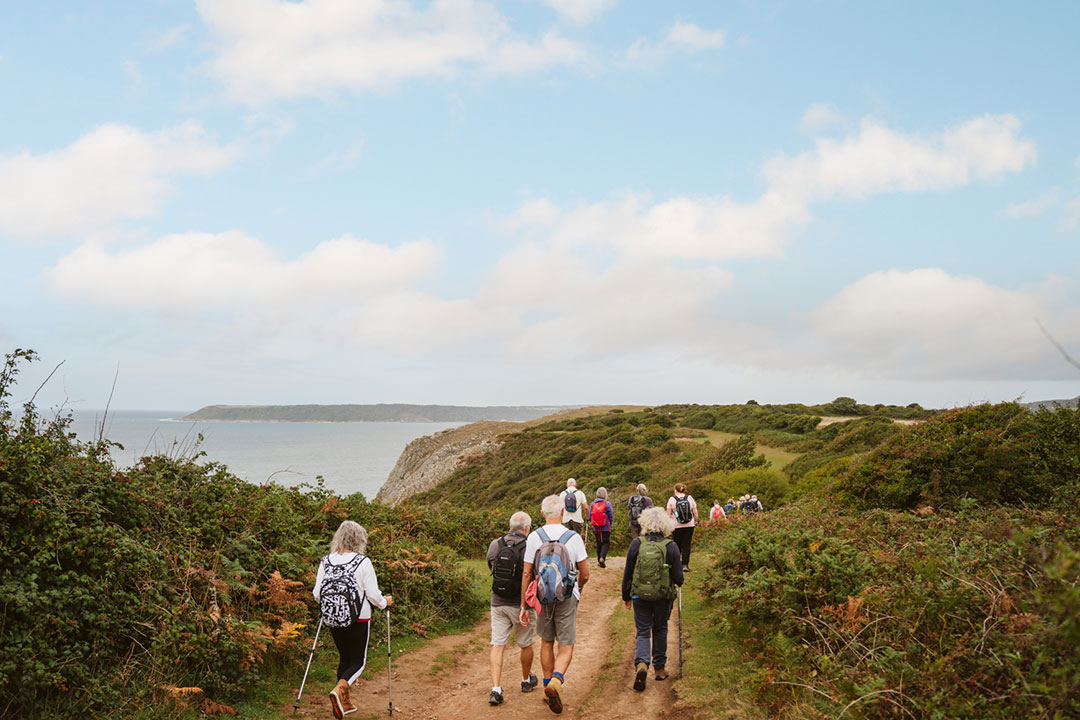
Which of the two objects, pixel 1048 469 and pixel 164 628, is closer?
pixel 164 628

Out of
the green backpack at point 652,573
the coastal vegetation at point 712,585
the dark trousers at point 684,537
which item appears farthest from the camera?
the dark trousers at point 684,537

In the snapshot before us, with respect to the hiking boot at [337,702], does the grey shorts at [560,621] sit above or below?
above

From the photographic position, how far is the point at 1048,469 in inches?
399

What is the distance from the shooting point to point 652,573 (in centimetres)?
680

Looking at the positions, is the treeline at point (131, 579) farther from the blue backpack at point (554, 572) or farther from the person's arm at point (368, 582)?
the blue backpack at point (554, 572)

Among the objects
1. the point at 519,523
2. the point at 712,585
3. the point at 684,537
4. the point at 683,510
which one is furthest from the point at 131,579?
the point at 684,537

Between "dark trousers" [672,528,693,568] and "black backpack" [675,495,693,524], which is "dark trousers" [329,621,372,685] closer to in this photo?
"black backpack" [675,495,693,524]

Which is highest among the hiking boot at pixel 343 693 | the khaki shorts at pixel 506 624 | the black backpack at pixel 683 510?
the black backpack at pixel 683 510

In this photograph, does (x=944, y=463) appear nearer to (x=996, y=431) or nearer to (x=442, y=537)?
(x=996, y=431)

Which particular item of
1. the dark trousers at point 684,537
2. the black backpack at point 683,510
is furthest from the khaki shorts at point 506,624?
the dark trousers at point 684,537

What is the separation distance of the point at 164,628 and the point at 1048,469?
12.0m

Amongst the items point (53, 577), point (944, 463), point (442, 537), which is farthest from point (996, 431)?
point (53, 577)

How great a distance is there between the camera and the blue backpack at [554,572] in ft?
21.3

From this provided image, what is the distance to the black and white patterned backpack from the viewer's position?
5.93m
